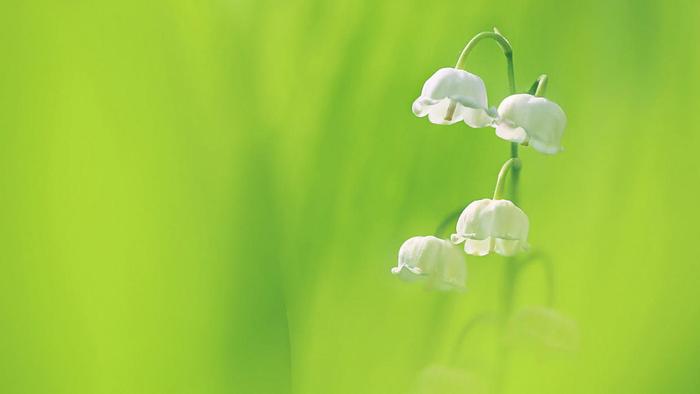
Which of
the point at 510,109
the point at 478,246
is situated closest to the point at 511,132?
the point at 510,109

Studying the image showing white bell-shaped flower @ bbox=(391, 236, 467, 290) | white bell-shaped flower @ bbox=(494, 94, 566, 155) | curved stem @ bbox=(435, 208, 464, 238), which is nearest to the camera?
white bell-shaped flower @ bbox=(494, 94, 566, 155)

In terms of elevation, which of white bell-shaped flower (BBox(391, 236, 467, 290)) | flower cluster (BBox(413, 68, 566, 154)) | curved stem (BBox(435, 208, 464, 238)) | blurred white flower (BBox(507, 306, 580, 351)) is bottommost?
blurred white flower (BBox(507, 306, 580, 351))

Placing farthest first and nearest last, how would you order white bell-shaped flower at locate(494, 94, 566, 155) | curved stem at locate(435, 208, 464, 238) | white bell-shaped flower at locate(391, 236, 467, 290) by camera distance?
curved stem at locate(435, 208, 464, 238) → white bell-shaped flower at locate(391, 236, 467, 290) → white bell-shaped flower at locate(494, 94, 566, 155)

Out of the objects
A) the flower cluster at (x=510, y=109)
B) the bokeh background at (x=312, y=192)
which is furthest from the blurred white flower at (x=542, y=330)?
the flower cluster at (x=510, y=109)

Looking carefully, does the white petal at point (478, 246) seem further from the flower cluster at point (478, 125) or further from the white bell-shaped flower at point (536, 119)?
the white bell-shaped flower at point (536, 119)

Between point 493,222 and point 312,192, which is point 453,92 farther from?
point 312,192

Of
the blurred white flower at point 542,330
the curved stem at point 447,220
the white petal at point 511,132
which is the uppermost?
the white petal at point 511,132

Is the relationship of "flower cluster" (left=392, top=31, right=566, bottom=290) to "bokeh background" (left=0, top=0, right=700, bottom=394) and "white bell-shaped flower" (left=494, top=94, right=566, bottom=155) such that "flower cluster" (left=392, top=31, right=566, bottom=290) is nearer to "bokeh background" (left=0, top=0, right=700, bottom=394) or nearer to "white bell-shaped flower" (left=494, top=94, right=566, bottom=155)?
"white bell-shaped flower" (left=494, top=94, right=566, bottom=155)

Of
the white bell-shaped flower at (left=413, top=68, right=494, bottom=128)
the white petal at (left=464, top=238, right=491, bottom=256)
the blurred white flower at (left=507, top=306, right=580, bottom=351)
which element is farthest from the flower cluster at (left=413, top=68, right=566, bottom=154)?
the blurred white flower at (left=507, top=306, right=580, bottom=351)

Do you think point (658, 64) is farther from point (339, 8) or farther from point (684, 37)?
point (339, 8)
